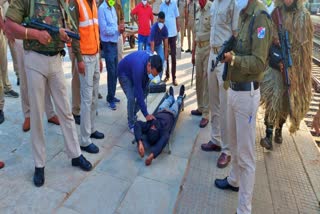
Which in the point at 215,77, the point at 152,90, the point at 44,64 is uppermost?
the point at 44,64

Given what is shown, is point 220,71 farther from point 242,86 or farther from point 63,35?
point 63,35

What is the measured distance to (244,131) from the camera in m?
2.43

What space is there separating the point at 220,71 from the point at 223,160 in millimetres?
1049

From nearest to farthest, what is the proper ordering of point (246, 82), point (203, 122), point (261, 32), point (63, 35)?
point (261, 32) → point (246, 82) → point (63, 35) → point (203, 122)

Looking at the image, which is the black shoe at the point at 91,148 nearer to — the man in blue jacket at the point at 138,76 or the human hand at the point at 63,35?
the man in blue jacket at the point at 138,76

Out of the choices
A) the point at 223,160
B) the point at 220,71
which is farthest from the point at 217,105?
the point at 223,160

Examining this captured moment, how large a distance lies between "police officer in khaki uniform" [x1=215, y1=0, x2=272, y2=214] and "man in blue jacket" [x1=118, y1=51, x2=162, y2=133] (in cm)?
122

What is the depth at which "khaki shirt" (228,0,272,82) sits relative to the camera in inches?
86.7

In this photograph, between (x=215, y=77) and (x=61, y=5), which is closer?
(x=61, y=5)

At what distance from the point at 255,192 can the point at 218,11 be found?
209cm

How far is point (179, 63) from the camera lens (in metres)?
8.24

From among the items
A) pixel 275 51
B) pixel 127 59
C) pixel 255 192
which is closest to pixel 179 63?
pixel 127 59

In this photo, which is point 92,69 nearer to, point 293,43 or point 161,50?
point 293,43

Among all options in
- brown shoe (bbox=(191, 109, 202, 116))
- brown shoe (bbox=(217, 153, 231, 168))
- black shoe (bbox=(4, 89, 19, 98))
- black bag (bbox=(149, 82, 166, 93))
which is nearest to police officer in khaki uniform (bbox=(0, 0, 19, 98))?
black shoe (bbox=(4, 89, 19, 98))
